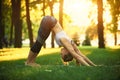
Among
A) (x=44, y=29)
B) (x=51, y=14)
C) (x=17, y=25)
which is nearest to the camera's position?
(x=44, y=29)

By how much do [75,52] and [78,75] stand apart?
2094 millimetres

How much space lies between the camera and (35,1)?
43.0 meters

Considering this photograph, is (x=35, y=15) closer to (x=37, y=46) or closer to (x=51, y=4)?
(x=51, y=4)

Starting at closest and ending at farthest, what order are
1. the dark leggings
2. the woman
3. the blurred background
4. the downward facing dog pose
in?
the woman
the downward facing dog pose
the dark leggings
the blurred background

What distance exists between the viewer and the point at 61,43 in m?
10.8

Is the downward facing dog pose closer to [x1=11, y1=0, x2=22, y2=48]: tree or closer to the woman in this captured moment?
the woman

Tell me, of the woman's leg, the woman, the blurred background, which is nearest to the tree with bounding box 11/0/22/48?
the blurred background

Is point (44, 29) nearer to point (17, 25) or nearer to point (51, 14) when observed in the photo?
point (17, 25)

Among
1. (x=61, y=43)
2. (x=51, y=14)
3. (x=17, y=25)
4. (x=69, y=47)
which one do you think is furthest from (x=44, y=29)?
(x=51, y=14)

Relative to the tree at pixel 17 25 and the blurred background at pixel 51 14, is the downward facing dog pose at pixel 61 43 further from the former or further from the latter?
the tree at pixel 17 25

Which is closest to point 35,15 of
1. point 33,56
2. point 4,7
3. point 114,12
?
point 4,7

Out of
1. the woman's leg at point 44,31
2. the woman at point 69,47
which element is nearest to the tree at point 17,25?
the woman's leg at point 44,31

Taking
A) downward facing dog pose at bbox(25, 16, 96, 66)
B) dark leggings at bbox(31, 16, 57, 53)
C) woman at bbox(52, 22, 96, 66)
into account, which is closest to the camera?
woman at bbox(52, 22, 96, 66)

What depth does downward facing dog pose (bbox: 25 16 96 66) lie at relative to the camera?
10492mm
